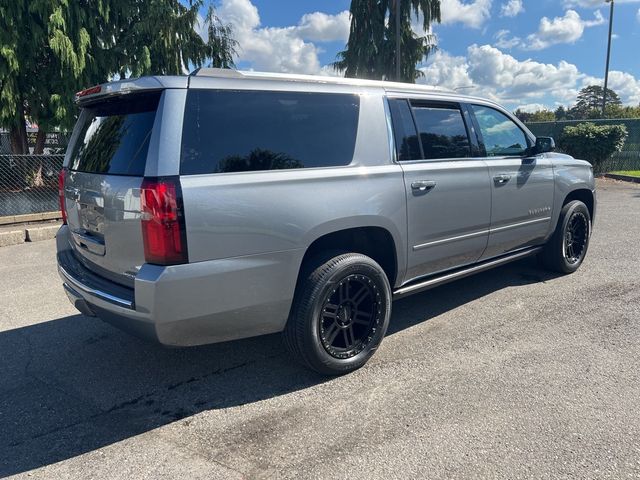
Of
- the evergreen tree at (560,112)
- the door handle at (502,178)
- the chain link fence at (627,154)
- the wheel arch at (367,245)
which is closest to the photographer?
the wheel arch at (367,245)

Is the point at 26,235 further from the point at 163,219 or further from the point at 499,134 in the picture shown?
the point at 499,134

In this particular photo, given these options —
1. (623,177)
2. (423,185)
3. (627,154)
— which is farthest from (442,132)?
(627,154)

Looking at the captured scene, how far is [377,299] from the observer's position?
3.48 metres

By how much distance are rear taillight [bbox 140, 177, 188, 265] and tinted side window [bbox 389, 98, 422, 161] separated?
1.78 m

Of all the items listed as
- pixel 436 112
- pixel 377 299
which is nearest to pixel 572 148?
pixel 436 112

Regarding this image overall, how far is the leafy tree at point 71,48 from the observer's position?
35.5 feet

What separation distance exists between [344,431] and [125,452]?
1.19 metres

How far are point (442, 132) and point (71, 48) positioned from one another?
10.4 meters

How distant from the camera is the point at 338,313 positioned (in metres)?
3.32

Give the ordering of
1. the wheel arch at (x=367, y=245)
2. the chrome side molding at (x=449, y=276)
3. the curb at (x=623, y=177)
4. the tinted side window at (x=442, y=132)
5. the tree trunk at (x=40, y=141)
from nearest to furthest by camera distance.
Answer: the wheel arch at (x=367, y=245) < the chrome side molding at (x=449, y=276) < the tinted side window at (x=442, y=132) < the tree trunk at (x=40, y=141) < the curb at (x=623, y=177)

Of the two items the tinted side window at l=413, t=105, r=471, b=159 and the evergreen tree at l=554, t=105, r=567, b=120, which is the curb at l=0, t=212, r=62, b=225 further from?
the evergreen tree at l=554, t=105, r=567, b=120

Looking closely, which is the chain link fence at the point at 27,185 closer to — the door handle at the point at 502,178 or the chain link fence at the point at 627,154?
the door handle at the point at 502,178

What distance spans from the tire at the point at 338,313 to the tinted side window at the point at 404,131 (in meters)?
0.92

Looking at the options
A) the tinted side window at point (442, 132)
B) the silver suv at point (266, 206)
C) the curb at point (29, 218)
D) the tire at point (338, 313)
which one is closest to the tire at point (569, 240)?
the silver suv at point (266, 206)
